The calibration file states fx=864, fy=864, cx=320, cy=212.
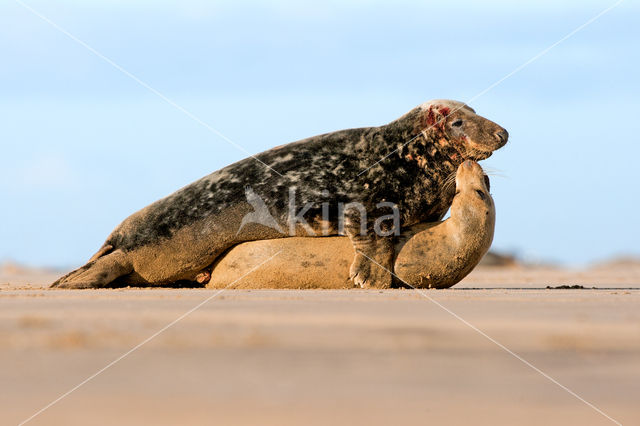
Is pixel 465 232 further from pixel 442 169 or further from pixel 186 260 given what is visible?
pixel 186 260

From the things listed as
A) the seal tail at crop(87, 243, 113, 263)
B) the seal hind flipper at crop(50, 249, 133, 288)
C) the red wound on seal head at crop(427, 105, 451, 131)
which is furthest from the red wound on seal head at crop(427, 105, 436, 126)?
the seal tail at crop(87, 243, 113, 263)

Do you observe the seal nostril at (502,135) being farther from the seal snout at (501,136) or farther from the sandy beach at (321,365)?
the sandy beach at (321,365)

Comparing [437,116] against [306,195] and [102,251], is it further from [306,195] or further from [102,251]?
[102,251]

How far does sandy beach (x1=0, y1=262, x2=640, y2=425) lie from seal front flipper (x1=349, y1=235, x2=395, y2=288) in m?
2.91

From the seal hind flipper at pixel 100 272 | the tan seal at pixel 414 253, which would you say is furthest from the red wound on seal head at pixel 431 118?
the seal hind flipper at pixel 100 272

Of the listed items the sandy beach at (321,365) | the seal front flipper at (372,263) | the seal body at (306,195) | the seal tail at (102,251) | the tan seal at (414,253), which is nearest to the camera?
the sandy beach at (321,365)

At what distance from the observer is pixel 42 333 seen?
4.46 meters

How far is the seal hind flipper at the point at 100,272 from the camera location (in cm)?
924

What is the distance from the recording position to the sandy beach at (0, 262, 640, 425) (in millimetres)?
2781

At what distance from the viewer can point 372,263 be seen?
8.70m

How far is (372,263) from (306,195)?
1019 mm

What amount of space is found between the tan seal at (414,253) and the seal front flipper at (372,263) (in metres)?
0.12

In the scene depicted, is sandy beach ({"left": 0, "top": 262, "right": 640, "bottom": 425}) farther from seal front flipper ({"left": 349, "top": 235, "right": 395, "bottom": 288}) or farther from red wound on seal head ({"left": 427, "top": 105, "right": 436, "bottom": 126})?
red wound on seal head ({"left": 427, "top": 105, "right": 436, "bottom": 126})

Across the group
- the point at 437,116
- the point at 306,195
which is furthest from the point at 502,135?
the point at 306,195
